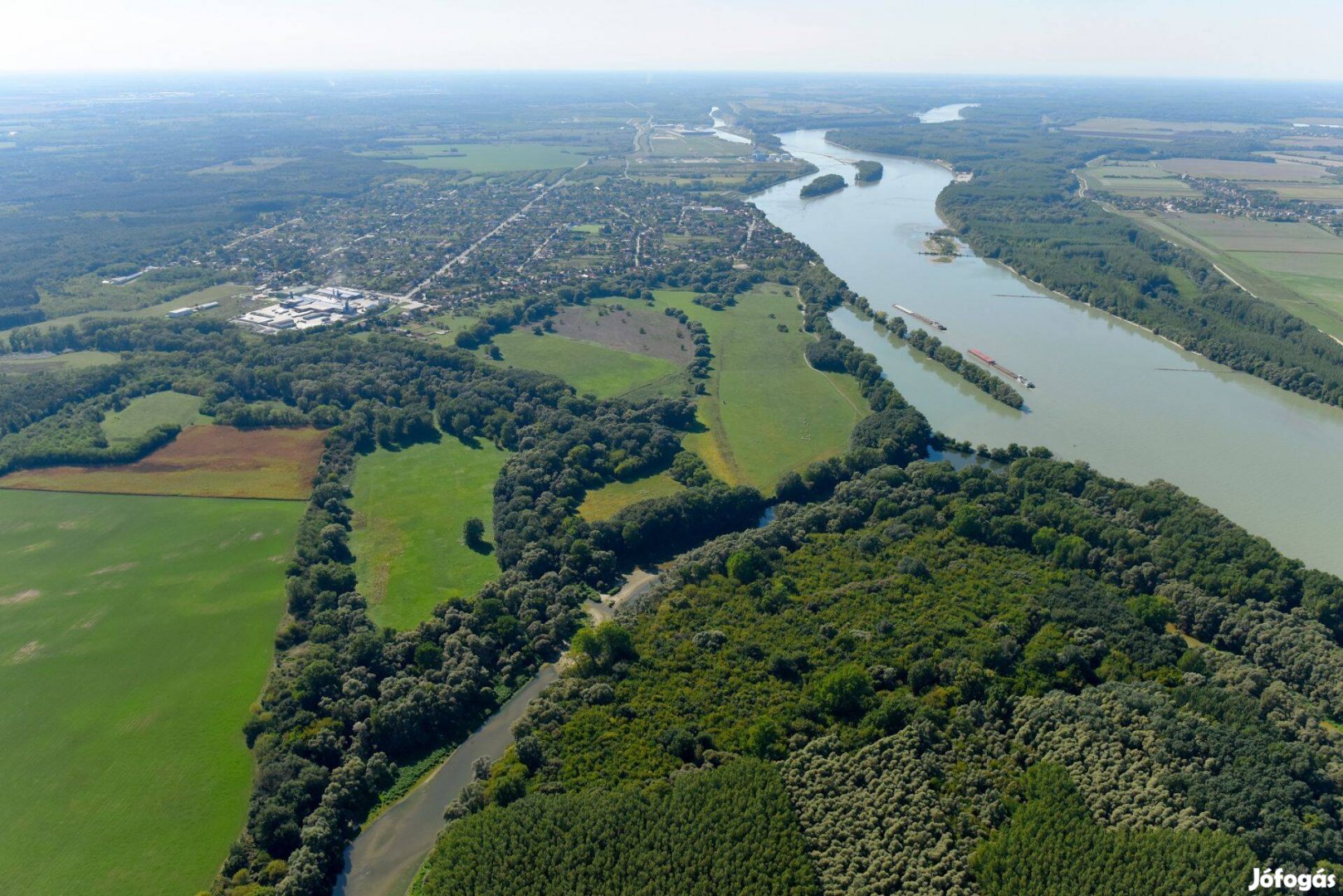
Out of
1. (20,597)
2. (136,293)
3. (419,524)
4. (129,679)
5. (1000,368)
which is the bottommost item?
(129,679)

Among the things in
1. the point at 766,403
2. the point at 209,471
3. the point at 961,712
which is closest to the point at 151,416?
the point at 209,471

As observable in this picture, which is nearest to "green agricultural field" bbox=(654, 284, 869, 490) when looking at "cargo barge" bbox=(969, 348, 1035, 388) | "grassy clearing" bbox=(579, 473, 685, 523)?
"grassy clearing" bbox=(579, 473, 685, 523)

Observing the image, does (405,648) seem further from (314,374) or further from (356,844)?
(314,374)

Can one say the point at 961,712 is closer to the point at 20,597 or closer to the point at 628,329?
the point at 20,597

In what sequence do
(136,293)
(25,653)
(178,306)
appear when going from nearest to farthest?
(25,653), (178,306), (136,293)

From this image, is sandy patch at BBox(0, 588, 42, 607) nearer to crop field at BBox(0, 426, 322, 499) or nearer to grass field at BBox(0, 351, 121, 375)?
crop field at BBox(0, 426, 322, 499)

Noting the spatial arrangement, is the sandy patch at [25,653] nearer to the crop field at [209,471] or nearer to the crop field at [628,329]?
the crop field at [209,471]

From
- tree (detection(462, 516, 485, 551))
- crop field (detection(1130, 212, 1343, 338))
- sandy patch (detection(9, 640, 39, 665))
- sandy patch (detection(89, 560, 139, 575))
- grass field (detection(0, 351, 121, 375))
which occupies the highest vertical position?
crop field (detection(1130, 212, 1343, 338))
